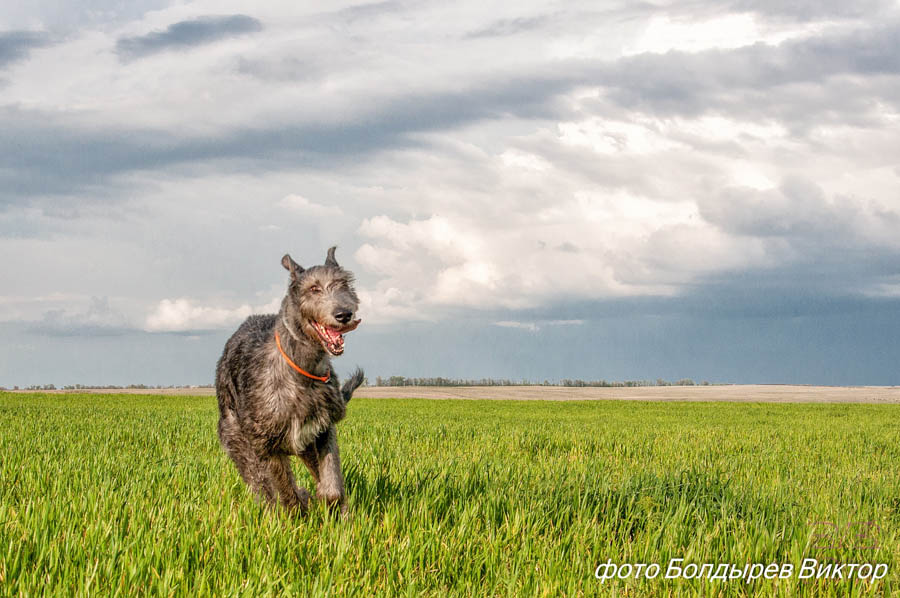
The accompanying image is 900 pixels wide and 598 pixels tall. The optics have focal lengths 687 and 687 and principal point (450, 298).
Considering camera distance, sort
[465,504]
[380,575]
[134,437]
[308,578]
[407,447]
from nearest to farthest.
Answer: [308,578] < [380,575] < [465,504] < [407,447] < [134,437]

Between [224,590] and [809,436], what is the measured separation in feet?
62.9

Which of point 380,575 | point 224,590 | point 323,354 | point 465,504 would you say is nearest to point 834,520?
point 465,504

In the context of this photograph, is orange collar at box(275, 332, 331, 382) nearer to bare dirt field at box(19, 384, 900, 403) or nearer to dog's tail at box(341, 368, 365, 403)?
dog's tail at box(341, 368, 365, 403)

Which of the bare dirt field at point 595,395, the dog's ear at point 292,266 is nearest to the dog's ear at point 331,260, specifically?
the dog's ear at point 292,266

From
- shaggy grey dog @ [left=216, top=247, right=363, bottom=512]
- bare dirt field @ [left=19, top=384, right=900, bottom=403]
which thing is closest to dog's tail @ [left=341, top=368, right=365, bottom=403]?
shaggy grey dog @ [left=216, top=247, right=363, bottom=512]

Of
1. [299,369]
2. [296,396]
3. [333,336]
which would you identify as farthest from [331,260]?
[296,396]

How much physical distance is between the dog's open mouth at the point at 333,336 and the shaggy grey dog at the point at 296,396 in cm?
1

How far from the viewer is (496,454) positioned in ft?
42.2

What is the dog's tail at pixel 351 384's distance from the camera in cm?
722

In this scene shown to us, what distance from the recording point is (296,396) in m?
6.20

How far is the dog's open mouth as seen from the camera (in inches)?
219

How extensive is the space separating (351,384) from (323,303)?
1949mm

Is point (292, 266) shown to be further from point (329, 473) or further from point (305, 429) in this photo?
point (329, 473)

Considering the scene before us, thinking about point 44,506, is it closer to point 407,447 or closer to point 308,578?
point 308,578
